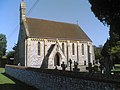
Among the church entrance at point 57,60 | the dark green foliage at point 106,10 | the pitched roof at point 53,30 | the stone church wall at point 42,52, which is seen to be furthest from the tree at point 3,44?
the dark green foliage at point 106,10

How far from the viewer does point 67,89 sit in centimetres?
1711

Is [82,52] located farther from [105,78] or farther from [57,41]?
[105,78]

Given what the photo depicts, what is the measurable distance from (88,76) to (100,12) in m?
5.60

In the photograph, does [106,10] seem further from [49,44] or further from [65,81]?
[49,44]

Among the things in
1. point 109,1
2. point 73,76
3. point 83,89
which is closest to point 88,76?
point 83,89

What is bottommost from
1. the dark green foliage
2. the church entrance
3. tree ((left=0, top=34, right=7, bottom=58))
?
the church entrance

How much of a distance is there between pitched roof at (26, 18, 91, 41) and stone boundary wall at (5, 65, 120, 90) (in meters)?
34.4

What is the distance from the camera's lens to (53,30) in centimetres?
6669

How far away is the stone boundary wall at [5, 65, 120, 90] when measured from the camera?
12301 mm

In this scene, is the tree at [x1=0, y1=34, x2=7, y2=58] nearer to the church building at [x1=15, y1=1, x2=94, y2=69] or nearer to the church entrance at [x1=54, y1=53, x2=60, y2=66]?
the church building at [x1=15, y1=1, x2=94, y2=69]

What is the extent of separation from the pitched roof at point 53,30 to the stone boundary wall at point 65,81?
34.4 metres

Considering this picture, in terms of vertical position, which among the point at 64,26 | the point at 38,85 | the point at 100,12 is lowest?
the point at 38,85

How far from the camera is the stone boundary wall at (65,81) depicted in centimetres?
1230

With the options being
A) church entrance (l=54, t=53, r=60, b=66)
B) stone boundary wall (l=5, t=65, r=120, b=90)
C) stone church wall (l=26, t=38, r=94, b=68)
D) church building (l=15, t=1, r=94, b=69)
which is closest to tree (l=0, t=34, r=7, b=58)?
church building (l=15, t=1, r=94, b=69)
